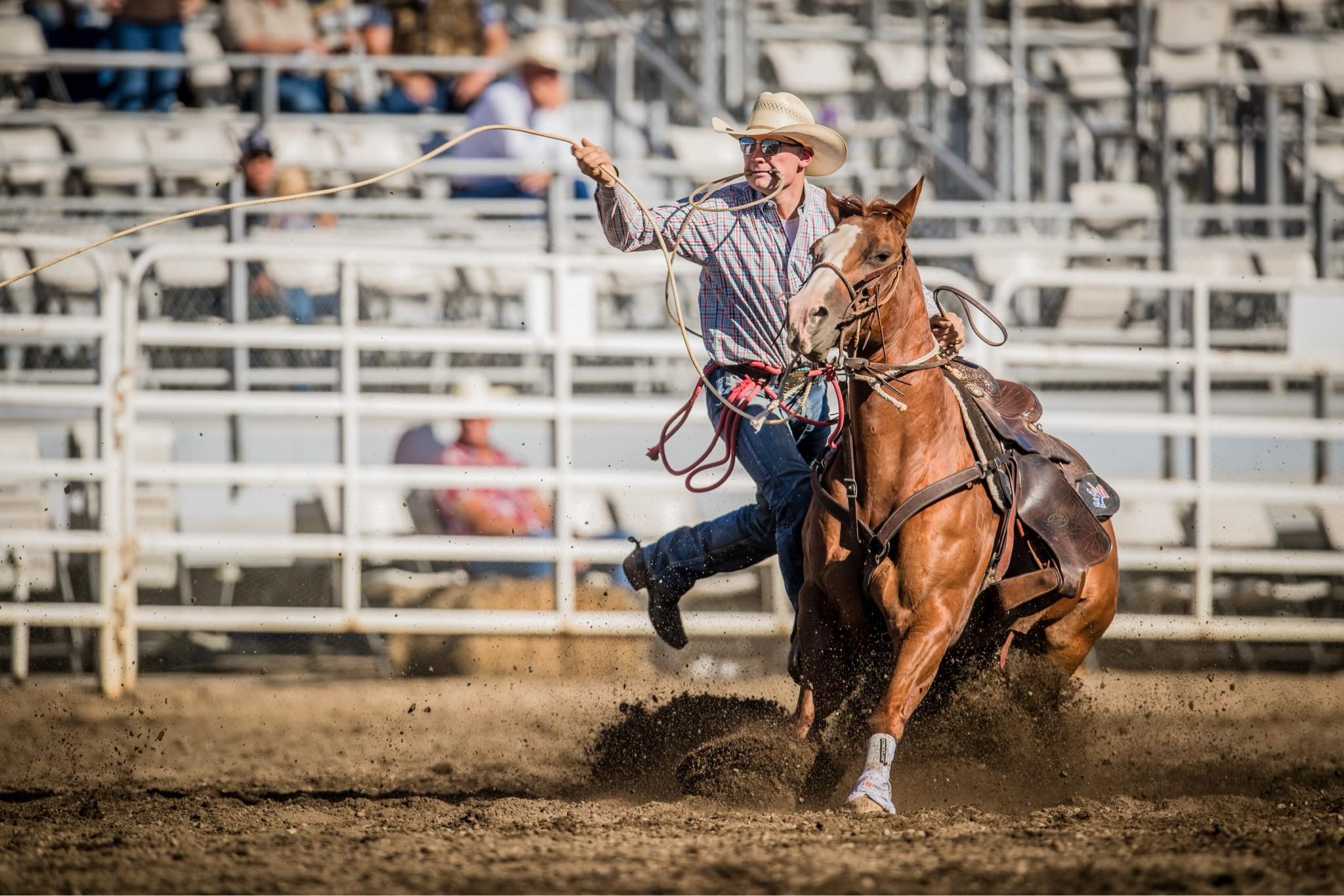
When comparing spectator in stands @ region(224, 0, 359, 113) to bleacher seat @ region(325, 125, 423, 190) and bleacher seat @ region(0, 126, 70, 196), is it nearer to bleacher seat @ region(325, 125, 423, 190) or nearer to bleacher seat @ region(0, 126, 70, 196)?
bleacher seat @ region(325, 125, 423, 190)

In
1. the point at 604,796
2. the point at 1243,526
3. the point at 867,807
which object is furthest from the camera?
the point at 1243,526

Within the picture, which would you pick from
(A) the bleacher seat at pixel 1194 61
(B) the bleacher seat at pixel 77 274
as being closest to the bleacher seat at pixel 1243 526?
(A) the bleacher seat at pixel 1194 61

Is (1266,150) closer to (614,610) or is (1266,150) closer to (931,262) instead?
(931,262)

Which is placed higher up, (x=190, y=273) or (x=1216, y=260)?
(x=1216, y=260)

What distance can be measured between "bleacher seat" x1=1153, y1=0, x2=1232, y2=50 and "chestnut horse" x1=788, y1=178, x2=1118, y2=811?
8.61 meters

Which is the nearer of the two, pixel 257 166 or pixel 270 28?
pixel 257 166

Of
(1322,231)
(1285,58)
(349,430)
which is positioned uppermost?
(1285,58)

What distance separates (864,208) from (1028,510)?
112 centimetres

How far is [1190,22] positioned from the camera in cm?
1209

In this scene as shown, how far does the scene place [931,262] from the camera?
31.2ft

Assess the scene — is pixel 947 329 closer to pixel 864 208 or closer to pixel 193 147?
pixel 864 208

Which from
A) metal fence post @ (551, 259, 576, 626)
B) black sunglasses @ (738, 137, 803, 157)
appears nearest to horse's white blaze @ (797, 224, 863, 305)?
black sunglasses @ (738, 137, 803, 157)

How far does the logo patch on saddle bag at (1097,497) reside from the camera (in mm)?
4934

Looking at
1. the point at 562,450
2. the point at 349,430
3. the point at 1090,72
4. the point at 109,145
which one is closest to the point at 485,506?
the point at 562,450
